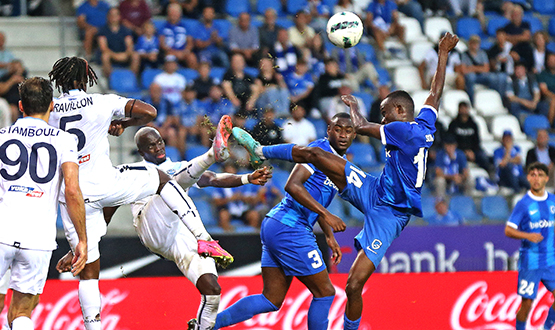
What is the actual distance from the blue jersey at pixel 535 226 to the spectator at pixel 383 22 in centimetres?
553

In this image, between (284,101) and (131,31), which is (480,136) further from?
(131,31)

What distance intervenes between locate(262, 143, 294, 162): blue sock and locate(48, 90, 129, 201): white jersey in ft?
4.54

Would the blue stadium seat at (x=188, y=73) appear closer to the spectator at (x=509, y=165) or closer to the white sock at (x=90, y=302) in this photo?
the spectator at (x=509, y=165)

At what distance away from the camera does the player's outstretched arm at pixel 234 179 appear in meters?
A: 6.58

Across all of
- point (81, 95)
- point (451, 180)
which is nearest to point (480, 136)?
point (451, 180)

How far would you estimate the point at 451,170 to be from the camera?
1207 centimetres

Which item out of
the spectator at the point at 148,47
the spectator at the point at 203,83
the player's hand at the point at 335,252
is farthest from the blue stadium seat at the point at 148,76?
the player's hand at the point at 335,252

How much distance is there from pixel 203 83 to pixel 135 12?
226 cm

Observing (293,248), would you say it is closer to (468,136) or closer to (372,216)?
(372,216)

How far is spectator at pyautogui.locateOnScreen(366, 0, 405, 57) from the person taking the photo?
13.4 meters

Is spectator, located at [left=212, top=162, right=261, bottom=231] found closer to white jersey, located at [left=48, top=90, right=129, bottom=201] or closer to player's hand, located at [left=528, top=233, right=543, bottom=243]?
player's hand, located at [left=528, top=233, right=543, bottom=243]

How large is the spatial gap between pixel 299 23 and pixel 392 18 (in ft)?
8.72

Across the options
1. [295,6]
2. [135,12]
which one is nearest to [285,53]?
[295,6]

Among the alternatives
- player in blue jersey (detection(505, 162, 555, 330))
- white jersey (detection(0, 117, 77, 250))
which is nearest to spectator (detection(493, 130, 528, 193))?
player in blue jersey (detection(505, 162, 555, 330))
